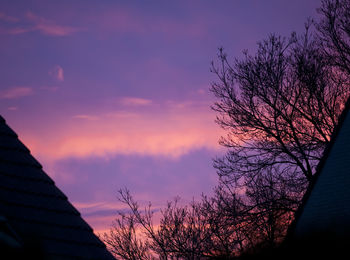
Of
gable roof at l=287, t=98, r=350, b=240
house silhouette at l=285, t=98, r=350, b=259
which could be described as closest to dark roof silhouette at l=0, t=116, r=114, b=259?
house silhouette at l=285, t=98, r=350, b=259

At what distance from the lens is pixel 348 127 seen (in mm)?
11352

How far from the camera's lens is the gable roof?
11.4 meters

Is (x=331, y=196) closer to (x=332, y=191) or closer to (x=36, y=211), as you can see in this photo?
(x=332, y=191)

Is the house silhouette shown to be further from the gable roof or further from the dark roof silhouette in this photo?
the dark roof silhouette

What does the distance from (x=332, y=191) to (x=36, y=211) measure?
856 cm

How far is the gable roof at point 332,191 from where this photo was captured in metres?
11.4

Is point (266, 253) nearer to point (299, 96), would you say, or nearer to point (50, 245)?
point (50, 245)

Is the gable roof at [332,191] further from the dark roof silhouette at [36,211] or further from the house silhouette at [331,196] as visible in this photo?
the dark roof silhouette at [36,211]

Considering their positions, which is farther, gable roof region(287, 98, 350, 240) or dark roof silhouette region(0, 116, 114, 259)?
gable roof region(287, 98, 350, 240)

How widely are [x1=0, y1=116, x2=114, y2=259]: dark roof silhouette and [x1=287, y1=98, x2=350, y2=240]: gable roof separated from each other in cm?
731

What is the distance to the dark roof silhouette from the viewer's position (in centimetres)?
604

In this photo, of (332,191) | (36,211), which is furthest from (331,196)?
(36,211)

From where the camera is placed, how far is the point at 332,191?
1159cm

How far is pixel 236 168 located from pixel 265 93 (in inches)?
159
